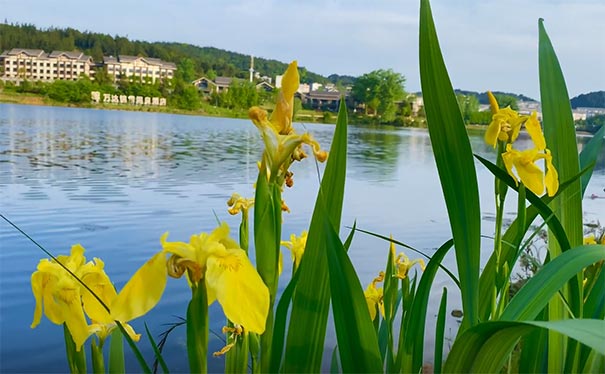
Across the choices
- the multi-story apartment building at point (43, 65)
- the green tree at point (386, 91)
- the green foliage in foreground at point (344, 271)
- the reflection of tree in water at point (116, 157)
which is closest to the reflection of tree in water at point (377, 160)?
the green tree at point (386, 91)

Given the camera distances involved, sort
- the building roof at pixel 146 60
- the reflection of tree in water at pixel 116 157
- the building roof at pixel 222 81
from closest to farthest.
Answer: the reflection of tree in water at pixel 116 157, the building roof at pixel 222 81, the building roof at pixel 146 60

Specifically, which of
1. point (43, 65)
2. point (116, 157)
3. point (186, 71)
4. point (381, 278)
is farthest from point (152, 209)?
point (43, 65)

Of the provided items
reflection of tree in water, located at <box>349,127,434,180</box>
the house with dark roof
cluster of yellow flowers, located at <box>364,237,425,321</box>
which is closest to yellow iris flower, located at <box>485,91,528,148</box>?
cluster of yellow flowers, located at <box>364,237,425,321</box>

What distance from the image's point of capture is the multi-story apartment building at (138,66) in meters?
35.3

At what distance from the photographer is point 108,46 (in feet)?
119

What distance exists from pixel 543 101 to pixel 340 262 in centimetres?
36

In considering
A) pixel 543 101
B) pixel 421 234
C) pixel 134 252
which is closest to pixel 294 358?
pixel 543 101

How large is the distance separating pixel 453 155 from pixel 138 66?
3793cm

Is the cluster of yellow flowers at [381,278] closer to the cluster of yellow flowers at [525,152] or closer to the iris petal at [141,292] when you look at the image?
the cluster of yellow flowers at [525,152]

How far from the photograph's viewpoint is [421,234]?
4.24 metres

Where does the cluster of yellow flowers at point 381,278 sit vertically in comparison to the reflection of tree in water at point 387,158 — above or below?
above

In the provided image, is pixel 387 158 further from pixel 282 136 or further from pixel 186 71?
pixel 186 71

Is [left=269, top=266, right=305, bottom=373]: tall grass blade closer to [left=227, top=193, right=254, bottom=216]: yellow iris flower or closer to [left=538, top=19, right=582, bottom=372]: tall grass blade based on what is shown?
[left=227, top=193, right=254, bottom=216]: yellow iris flower

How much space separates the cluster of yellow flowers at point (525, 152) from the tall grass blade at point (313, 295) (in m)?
0.19
